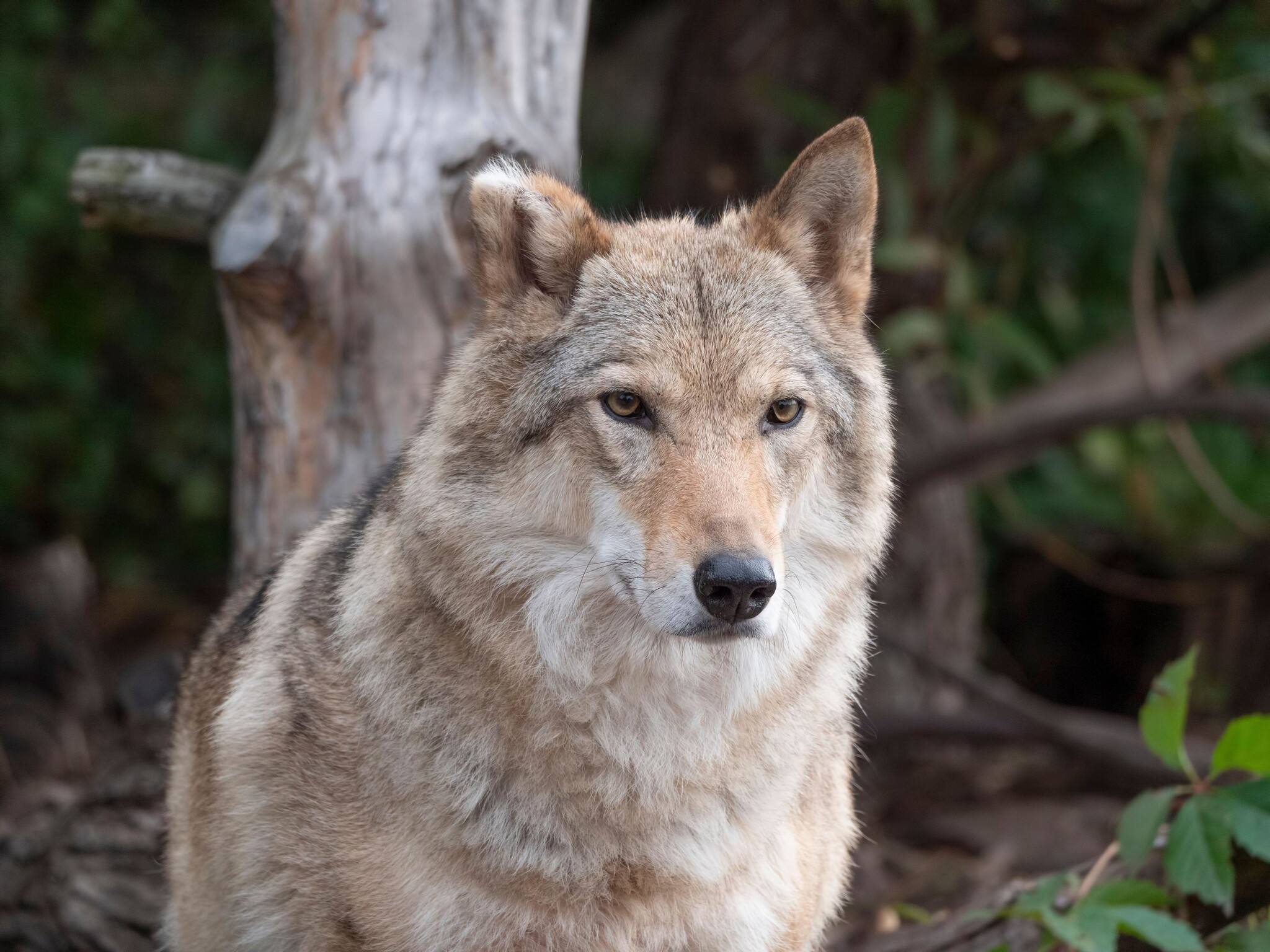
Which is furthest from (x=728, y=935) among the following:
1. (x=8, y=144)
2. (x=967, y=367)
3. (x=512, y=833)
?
(x=8, y=144)

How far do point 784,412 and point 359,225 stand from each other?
2035mm

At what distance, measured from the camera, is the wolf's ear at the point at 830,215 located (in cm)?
324

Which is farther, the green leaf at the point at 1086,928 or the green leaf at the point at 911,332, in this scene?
the green leaf at the point at 911,332

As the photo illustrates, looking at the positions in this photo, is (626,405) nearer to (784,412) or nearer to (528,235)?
(784,412)

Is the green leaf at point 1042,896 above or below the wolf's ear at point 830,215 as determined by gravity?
below

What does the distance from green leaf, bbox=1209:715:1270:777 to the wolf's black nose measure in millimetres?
1684

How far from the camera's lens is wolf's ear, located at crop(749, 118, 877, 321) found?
324 centimetres

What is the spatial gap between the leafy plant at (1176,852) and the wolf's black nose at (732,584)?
4.87 ft

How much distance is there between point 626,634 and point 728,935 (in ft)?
2.69

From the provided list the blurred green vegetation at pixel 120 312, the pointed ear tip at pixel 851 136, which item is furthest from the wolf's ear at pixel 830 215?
the blurred green vegetation at pixel 120 312

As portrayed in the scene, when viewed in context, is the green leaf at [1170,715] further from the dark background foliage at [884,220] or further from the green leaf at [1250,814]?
the dark background foliage at [884,220]

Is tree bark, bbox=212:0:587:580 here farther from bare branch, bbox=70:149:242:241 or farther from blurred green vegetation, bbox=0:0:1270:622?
blurred green vegetation, bbox=0:0:1270:622

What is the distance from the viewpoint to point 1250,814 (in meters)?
3.47

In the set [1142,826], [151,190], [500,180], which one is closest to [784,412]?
[500,180]
